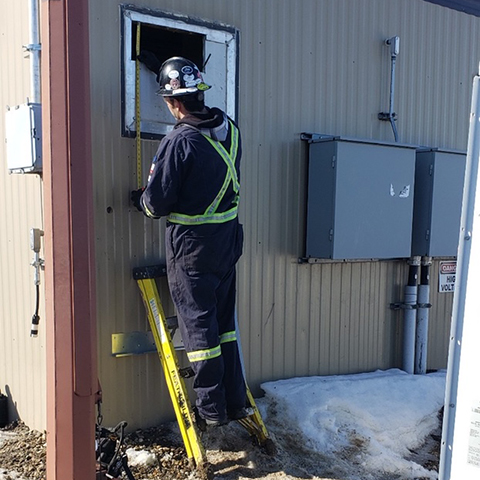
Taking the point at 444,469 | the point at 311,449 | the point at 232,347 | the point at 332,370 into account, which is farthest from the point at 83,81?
the point at 332,370

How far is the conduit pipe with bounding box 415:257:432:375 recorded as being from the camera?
18.0 ft

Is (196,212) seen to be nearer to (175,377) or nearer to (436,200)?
(175,377)

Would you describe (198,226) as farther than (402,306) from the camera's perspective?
No

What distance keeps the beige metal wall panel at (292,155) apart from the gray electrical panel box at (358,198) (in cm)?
20

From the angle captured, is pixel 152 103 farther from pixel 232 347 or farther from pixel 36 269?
pixel 232 347

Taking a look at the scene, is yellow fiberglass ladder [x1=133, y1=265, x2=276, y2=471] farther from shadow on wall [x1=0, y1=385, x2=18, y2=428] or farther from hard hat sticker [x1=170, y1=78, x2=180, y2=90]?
shadow on wall [x1=0, y1=385, x2=18, y2=428]

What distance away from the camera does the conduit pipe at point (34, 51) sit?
142 inches

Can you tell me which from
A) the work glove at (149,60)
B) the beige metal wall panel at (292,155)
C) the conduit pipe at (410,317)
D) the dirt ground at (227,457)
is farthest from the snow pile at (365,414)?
the work glove at (149,60)

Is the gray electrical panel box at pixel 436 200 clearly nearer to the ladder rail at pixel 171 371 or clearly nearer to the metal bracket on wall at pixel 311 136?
the metal bracket on wall at pixel 311 136

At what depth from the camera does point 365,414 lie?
14.2 ft

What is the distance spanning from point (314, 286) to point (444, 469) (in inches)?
109

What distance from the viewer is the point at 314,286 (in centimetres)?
493

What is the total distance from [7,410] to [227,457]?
1.88 m

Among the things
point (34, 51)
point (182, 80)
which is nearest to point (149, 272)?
point (182, 80)
